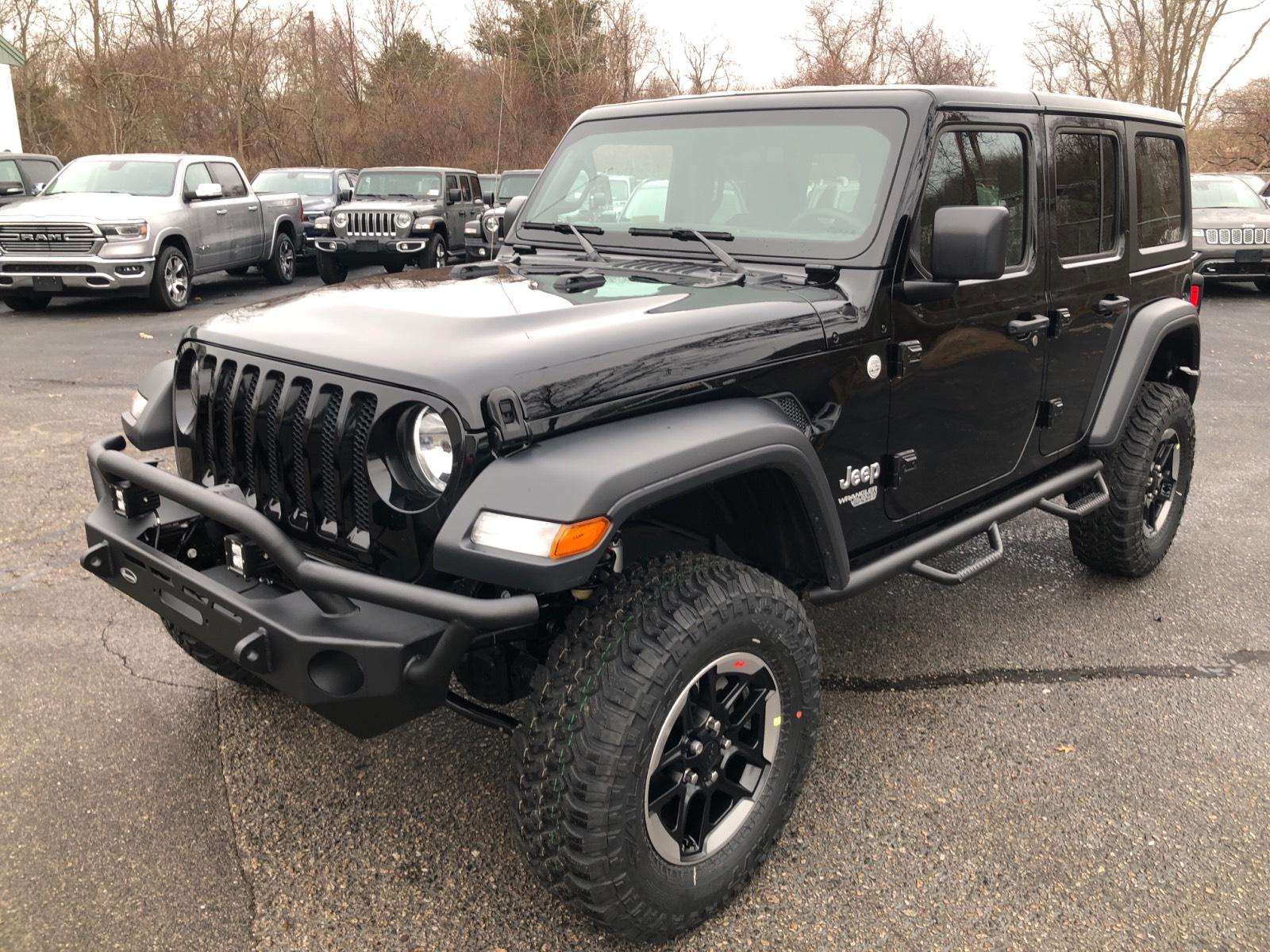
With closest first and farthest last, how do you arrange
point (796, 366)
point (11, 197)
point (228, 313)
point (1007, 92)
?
point (796, 366), point (228, 313), point (1007, 92), point (11, 197)

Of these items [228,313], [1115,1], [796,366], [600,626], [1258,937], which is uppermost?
[1115,1]

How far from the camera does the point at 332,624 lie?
2172mm

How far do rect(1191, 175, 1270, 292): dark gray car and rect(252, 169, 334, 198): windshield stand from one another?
13995 millimetres

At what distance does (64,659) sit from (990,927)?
318 centimetres

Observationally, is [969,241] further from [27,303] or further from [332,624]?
[27,303]

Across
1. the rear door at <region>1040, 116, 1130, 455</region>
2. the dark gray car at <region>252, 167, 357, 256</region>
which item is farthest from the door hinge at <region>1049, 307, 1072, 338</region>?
the dark gray car at <region>252, 167, 357, 256</region>

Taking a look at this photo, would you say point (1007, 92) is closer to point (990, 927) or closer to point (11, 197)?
point (990, 927)

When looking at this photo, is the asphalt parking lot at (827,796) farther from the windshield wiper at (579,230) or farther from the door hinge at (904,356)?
the windshield wiper at (579,230)

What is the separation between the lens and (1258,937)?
2484mm

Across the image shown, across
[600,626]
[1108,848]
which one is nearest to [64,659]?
[600,626]

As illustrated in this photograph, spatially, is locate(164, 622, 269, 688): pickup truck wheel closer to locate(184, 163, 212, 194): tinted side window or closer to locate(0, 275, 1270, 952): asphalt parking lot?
locate(0, 275, 1270, 952): asphalt parking lot

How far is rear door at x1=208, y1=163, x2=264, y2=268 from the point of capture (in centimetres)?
1354

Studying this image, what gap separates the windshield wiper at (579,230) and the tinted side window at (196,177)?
1036 cm

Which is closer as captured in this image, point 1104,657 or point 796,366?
point 796,366
